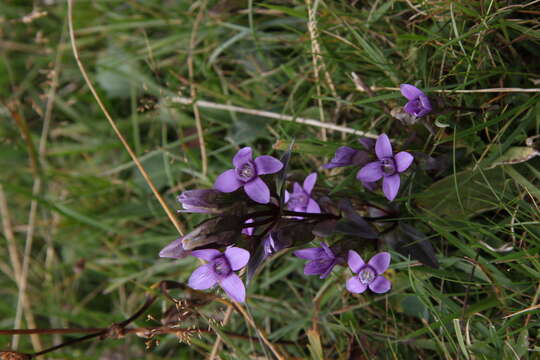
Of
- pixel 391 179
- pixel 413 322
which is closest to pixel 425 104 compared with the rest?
pixel 391 179

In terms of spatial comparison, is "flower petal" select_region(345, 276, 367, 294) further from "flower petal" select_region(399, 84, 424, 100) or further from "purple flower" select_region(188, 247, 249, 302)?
"flower petal" select_region(399, 84, 424, 100)

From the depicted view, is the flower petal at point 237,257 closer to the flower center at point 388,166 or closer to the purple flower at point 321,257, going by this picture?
the purple flower at point 321,257

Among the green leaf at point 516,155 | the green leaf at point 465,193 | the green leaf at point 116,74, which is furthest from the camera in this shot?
the green leaf at point 116,74

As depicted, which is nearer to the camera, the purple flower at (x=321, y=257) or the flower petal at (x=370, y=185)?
the purple flower at (x=321, y=257)

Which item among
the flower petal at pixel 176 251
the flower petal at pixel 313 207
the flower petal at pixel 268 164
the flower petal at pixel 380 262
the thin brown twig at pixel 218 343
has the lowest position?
the thin brown twig at pixel 218 343

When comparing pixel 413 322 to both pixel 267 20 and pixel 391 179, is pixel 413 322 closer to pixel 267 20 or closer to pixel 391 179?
pixel 391 179

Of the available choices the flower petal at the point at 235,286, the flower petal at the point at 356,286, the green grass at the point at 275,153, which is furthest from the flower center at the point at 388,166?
the flower petal at the point at 235,286

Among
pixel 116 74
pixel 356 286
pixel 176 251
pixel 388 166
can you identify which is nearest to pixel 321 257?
pixel 356 286

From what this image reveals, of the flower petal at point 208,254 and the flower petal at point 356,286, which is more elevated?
the flower petal at point 208,254
